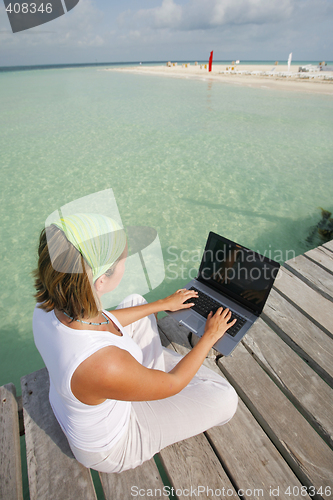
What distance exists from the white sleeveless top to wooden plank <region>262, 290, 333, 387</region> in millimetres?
1411

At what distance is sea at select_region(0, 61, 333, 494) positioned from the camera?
12.9ft

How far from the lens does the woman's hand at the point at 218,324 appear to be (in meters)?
1.51

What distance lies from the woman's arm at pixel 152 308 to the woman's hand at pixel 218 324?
25cm

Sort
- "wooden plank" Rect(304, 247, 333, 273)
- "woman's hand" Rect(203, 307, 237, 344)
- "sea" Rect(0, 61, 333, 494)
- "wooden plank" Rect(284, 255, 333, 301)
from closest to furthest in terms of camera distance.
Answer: "woman's hand" Rect(203, 307, 237, 344) → "wooden plank" Rect(284, 255, 333, 301) → "wooden plank" Rect(304, 247, 333, 273) → "sea" Rect(0, 61, 333, 494)

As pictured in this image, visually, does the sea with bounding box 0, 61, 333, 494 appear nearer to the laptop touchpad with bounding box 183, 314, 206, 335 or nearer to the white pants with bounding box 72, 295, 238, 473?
the laptop touchpad with bounding box 183, 314, 206, 335

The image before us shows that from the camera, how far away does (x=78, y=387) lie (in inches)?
35.7

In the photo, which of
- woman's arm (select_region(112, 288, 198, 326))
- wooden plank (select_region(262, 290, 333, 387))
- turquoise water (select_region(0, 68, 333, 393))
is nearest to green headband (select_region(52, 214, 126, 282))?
woman's arm (select_region(112, 288, 198, 326))

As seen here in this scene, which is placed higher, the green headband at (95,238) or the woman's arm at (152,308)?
the green headband at (95,238)

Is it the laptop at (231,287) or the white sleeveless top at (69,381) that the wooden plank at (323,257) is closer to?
the laptop at (231,287)

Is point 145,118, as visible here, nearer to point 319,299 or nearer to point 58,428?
point 319,299

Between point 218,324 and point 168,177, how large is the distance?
518 cm

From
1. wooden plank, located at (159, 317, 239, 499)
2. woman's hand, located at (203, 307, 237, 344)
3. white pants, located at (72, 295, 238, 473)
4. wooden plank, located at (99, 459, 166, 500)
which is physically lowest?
wooden plank, located at (159, 317, 239, 499)

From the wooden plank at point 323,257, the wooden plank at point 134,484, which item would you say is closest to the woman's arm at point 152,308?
the wooden plank at point 134,484

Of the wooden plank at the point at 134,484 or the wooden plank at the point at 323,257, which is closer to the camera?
the wooden plank at the point at 134,484
